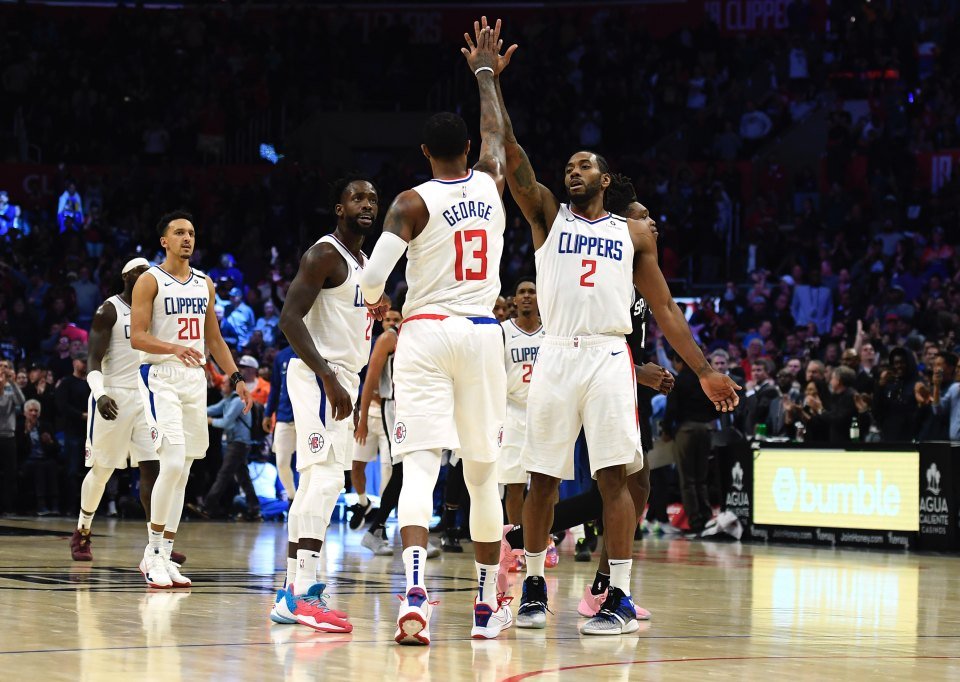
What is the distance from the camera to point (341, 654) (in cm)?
622

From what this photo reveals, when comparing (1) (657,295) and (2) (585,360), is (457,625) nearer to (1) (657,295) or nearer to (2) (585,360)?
(2) (585,360)

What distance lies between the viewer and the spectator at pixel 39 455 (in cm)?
1872

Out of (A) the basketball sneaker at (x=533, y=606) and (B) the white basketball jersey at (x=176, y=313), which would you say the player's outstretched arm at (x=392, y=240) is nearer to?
(A) the basketball sneaker at (x=533, y=606)

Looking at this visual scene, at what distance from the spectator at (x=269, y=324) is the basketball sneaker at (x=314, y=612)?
1511cm

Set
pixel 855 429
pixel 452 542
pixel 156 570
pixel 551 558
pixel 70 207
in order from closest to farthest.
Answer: pixel 156 570 < pixel 551 558 < pixel 452 542 < pixel 855 429 < pixel 70 207

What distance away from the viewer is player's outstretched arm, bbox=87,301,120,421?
1038cm

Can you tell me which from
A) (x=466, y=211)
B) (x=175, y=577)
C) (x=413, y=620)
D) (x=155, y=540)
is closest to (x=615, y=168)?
(x=155, y=540)

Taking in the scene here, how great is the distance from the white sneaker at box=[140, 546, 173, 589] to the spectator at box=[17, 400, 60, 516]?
10.1m

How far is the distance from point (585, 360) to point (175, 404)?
11.4ft

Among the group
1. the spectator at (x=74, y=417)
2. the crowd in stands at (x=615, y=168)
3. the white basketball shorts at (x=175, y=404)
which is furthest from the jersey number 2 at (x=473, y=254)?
the spectator at (x=74, y=417)

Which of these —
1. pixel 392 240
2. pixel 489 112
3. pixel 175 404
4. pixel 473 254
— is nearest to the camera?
pixel 392 240

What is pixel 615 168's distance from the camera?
26062 mm

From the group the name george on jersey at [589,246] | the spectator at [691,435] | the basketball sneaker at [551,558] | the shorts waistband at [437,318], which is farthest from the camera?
the spectator at [691,435]

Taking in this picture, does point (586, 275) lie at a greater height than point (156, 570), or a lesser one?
greater
